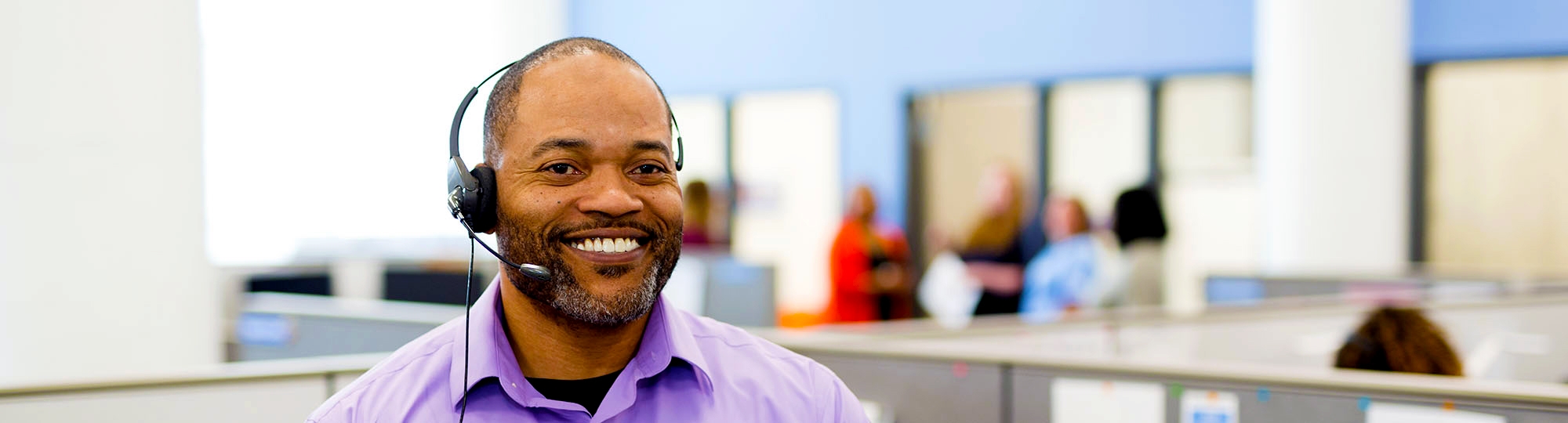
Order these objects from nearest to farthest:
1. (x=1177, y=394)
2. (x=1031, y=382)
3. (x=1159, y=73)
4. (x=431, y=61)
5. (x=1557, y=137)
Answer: (x=1177, y=394), (x=1031, y=382), (x=1557, y=137), (x=1159, y=73), (x=431, y=61)

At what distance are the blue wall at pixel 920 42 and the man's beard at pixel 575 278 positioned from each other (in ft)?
17.8

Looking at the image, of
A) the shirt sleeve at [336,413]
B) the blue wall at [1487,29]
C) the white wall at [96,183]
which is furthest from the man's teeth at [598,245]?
the blue wall at [1487,29]

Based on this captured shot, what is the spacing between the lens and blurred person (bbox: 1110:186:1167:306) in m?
4.11

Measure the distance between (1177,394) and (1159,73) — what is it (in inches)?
192

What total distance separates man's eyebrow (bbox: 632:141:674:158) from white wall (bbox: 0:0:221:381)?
1.55m

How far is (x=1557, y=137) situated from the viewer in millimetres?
5465

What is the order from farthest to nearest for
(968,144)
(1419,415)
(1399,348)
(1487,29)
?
(968,144), (1487,29), (1399,348), (1419,415)

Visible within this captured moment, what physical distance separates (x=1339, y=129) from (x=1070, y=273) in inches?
71.9

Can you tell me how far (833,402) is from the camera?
1205 millimetres

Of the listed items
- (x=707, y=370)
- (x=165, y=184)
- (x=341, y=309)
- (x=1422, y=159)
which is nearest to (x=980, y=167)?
(x=1422, y=159)

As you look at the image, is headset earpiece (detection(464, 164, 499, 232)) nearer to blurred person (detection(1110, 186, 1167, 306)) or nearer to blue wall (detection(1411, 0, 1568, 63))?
blurred person (detection(1110, 186, 1167, 306))

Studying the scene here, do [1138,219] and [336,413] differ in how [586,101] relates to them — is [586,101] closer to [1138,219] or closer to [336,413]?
[336,413]

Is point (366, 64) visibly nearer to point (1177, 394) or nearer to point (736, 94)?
point (736, 94)

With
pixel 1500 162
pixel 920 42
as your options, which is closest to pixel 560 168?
pixel 1500 162
